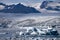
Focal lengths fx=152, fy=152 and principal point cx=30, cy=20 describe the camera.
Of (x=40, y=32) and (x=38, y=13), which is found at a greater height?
(x=38, y=13)

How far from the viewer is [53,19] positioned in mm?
3469

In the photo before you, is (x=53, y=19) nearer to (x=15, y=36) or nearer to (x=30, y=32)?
(x=30, y=32)

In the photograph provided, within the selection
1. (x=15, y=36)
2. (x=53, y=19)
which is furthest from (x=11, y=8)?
(x=53, y=19)

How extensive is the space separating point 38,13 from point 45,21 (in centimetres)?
24

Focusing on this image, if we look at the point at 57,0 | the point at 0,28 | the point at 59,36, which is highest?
the point at 57,0

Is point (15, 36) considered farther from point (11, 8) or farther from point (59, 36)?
point (59, 36)

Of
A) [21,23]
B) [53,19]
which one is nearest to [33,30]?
[21,23]

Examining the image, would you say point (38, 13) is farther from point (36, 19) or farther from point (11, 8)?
point (11, 8)

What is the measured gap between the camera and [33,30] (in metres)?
3.37

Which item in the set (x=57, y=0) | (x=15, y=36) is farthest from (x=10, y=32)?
(x=57, y=0)

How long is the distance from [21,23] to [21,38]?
0.34m

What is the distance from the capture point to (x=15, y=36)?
3.36 m

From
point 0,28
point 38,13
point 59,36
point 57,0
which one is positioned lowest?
point 59,36

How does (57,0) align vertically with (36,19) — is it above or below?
above
